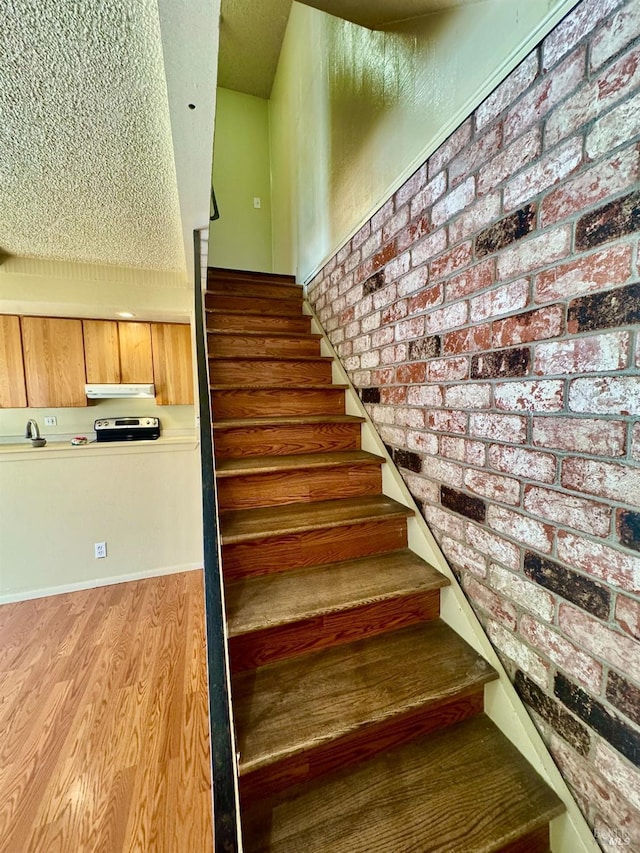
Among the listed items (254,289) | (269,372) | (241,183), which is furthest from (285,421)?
(241,183)

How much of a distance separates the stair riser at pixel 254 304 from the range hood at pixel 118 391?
142 centimetres

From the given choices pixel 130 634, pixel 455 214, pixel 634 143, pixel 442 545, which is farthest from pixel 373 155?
pixel 130 634

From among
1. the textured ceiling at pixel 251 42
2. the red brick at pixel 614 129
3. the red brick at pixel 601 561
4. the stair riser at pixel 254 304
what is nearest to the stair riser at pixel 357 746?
the red brick at pixel 601 561

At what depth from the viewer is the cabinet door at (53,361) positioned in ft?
9.62

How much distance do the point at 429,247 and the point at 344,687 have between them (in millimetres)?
1511

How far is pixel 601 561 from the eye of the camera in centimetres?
73

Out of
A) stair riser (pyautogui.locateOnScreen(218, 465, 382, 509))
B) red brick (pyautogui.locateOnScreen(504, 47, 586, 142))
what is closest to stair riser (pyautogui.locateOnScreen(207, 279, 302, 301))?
stair riser (pyautogui.locateOnScreen(218, 465, 382, 509))

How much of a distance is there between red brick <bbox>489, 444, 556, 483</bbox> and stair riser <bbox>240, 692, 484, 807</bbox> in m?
0.72

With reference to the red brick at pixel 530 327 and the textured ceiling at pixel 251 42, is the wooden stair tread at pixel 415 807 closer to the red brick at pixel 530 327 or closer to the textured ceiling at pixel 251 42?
the red brick at pixel 530 327

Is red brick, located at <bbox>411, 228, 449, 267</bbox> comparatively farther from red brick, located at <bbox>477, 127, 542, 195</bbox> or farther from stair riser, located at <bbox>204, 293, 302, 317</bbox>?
stair riser, located at <bbox>204, 293, 302, 317</bbox>

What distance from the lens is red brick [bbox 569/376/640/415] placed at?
66 cm

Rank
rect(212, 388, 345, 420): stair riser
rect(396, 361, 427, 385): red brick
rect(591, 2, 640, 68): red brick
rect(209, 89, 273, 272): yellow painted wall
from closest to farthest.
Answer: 1. rect(591, 2, 640, 68): red brick
2. rect(396, 361, 427, 385): red brick
3. rect(212, 388, 345, 420): stair riser
4. rect(209, 89, 273, 272): yellow painted wall

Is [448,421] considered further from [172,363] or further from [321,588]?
[172,363]

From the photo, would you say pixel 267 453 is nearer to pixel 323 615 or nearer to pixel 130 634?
pixel 323 615
